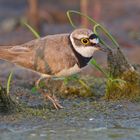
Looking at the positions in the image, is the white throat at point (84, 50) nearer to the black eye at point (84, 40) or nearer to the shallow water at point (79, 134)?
the black eye at point (84, 40)

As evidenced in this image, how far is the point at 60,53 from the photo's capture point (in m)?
8.78

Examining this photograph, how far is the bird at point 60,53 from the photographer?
8742 mm

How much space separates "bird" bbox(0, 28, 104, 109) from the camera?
874cm

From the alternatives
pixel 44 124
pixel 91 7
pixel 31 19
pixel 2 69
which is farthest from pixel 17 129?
pixel 91 7

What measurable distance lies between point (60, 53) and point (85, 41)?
0.34 meters

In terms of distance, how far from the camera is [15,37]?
1628 cm

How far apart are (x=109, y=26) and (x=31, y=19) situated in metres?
3.03

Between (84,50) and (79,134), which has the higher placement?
(84,50)

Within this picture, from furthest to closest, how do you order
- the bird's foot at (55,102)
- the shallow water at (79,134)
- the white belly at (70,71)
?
the bird's foot at (55,102), the white belly at (70,71), the shallow water at (79,134)

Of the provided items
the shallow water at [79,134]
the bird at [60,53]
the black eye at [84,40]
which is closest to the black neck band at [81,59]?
the bird at [60,53]

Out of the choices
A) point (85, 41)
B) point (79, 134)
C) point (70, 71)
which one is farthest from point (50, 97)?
point (79, 134)

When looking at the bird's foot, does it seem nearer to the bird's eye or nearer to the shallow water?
the bird's eye

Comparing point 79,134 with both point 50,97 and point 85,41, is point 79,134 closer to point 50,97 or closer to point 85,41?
point 50,97

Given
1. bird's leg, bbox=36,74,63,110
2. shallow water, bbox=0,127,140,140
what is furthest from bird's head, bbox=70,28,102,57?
shallow water, bbox=0,127,140,140
